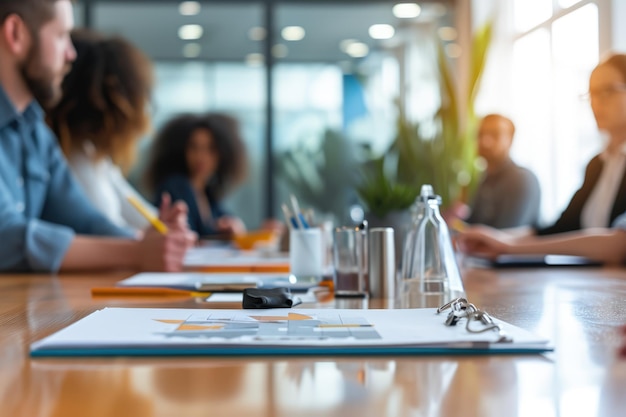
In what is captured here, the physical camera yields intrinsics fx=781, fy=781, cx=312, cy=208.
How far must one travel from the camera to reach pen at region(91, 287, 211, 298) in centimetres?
118

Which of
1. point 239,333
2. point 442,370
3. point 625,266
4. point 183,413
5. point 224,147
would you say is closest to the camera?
point 183,413

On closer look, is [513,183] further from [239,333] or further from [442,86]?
[239,333]

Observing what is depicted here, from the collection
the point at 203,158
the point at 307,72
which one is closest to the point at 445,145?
the point at 307,72

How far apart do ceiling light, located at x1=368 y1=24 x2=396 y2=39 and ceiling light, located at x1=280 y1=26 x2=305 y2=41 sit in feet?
1.84

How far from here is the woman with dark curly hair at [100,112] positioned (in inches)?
111

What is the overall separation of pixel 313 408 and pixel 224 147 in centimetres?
405

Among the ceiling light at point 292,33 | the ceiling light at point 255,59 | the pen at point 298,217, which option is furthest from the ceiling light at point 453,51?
the pen at point 298,217

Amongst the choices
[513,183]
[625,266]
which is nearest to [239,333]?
[625,266]

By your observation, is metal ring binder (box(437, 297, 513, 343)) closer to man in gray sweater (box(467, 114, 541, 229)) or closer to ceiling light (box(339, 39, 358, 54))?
man in gray sweater (box(467, 114, 541, 229))

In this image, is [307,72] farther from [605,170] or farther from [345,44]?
[605,170]

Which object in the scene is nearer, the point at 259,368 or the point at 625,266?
the point at 259,368

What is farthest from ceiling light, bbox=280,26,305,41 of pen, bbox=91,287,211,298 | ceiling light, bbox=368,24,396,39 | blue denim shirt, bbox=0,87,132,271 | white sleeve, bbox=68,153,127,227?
pen, bbox=91,287,211,298

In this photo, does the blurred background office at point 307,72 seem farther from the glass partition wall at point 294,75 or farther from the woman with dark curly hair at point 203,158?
the woman with dark curly hair at point 203,158

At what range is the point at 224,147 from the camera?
447cm
